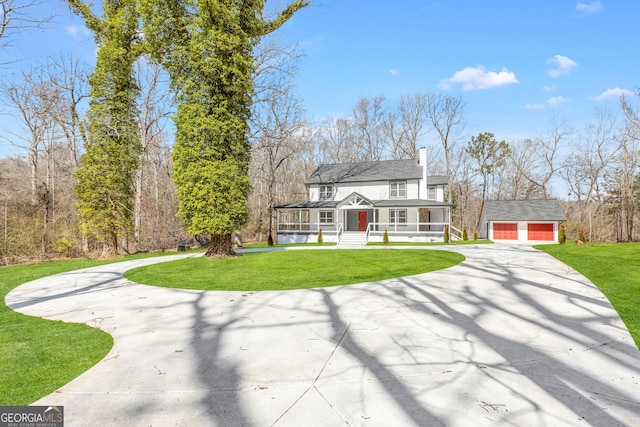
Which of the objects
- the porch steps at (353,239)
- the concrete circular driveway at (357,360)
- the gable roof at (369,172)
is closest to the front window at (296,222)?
the porch steps at (353,239)

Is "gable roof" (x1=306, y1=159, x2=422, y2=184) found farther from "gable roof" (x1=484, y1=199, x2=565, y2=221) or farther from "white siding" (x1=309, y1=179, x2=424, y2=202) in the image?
"gable roof" (x1=484, y1=199, x2=565, y2=221)

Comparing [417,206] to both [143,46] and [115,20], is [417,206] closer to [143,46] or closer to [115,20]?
[143,46]

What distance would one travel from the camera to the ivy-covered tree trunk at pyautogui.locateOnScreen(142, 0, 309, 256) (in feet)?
42.0

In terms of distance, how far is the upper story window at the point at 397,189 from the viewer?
26.0 meters

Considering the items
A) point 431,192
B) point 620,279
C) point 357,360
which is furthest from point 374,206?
point 357,360

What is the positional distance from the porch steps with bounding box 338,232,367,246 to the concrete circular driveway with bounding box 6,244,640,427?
16.2 meters

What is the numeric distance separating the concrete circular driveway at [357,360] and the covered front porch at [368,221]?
16.6 m

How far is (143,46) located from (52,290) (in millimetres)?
12901

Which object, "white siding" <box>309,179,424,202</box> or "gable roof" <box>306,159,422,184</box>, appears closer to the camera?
"white siding" <box>309,179,424,202</box>

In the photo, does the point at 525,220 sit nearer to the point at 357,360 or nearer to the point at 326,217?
the point at 326,217

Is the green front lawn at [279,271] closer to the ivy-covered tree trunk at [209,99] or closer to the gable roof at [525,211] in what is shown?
the ivy-covered tree trunk at [209,99]

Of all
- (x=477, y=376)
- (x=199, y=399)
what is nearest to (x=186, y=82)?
(x=199, y=399)

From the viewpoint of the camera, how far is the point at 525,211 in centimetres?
2705

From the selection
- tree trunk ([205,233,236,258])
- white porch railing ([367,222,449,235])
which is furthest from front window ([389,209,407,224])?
tree trunk ([205,233,236,258])
